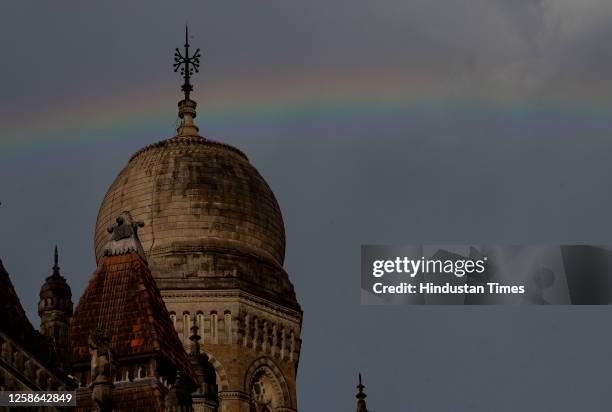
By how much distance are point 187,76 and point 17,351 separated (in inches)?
1830

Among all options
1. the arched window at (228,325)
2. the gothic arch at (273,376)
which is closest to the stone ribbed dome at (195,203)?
the arched window at (228,325)

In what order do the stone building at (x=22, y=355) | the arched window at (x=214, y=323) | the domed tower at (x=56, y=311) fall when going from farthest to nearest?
the arched window at (x=214, y=323) → the domed tower at (x=56, y=311) → the stone building at (x=22, y=355)

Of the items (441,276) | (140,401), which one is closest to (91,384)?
(140,401)

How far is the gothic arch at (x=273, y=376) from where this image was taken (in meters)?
87.6

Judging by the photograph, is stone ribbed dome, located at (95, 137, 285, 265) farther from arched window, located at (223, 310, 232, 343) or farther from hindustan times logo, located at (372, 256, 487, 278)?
hindustan times logo, located at (372, 256, 487, 278)

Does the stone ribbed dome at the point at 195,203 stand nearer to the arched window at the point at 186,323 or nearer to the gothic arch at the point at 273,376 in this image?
the arched window at the point at 186,323

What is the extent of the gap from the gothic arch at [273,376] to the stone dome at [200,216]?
9.36 ft

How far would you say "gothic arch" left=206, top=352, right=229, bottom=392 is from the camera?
8562 centimetres

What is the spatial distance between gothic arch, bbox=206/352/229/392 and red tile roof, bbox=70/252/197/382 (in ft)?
73.4

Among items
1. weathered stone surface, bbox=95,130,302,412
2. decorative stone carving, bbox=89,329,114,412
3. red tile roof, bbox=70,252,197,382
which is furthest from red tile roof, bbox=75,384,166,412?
weathered stone surface, bbox=95,130,302,412

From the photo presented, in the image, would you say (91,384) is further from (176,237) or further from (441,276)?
(176,237)

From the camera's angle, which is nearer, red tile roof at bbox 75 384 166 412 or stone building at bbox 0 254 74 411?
stone building at bbox 0 254 74 411

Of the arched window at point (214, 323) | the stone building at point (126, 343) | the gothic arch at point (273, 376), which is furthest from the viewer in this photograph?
the gothic arch at point (273, 376)

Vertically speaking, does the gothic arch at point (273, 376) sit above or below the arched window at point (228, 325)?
below
